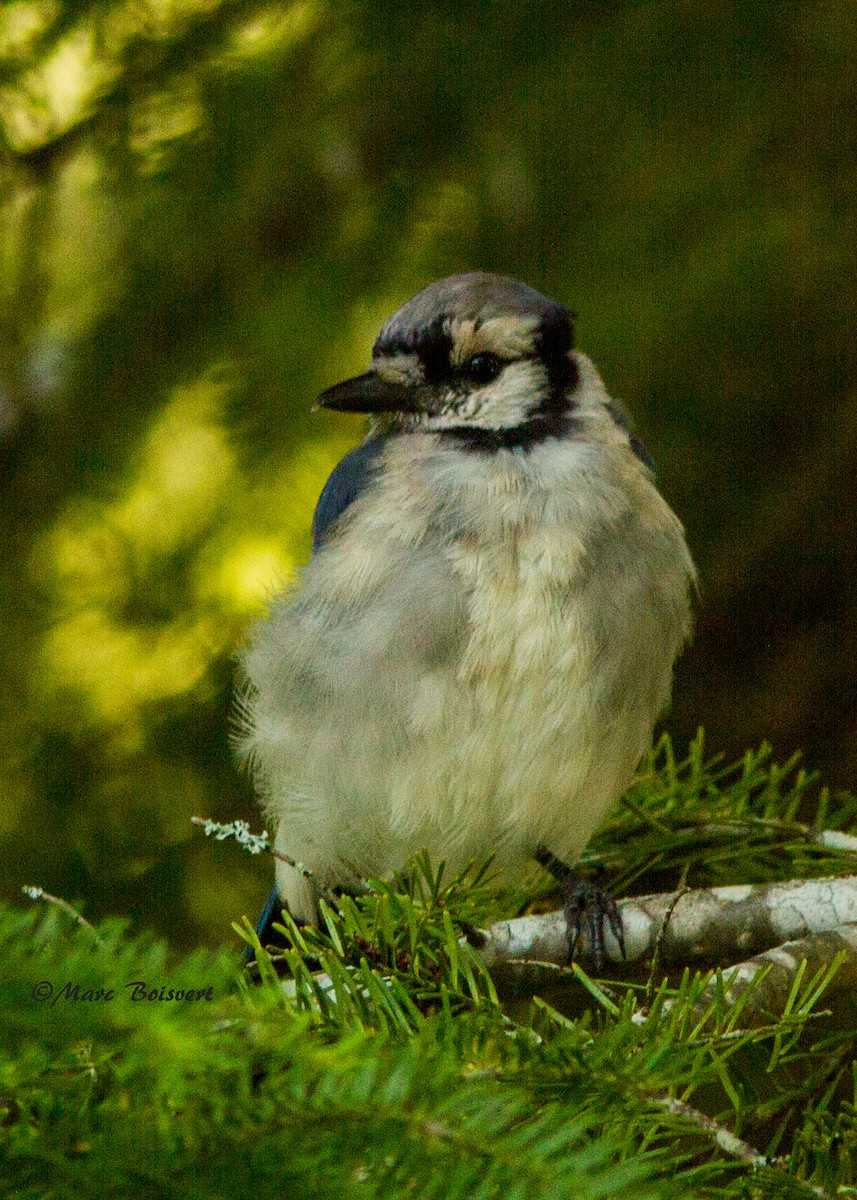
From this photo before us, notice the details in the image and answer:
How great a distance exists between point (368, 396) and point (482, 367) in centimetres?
20

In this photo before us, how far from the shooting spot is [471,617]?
197cm

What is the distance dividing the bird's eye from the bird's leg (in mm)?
767

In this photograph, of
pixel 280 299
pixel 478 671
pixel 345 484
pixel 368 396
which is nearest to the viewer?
pixel 478 671

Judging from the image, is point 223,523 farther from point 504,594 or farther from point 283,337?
point 504,594

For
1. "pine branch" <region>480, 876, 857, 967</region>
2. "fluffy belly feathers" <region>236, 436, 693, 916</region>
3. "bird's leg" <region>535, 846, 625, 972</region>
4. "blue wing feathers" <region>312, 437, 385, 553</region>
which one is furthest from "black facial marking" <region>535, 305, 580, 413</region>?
"pine branch" <region>480, 876, 857, 967</region>

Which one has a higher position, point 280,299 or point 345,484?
point 280,299

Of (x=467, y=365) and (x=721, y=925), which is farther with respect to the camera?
(x=467, y=365)

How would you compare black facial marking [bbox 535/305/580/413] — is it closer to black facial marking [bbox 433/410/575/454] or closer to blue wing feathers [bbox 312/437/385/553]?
black facial marking [bbox 433/410/575/454]

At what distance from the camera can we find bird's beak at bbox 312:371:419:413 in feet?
7.04

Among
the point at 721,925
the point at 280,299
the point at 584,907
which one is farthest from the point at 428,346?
the point at 721,925

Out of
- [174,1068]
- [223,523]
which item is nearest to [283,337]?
[223,523]

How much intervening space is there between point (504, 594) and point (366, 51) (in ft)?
2.81

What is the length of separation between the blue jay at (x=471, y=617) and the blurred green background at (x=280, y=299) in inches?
8.5

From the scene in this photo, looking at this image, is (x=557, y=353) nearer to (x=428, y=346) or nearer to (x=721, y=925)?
(x=428, y=346)
